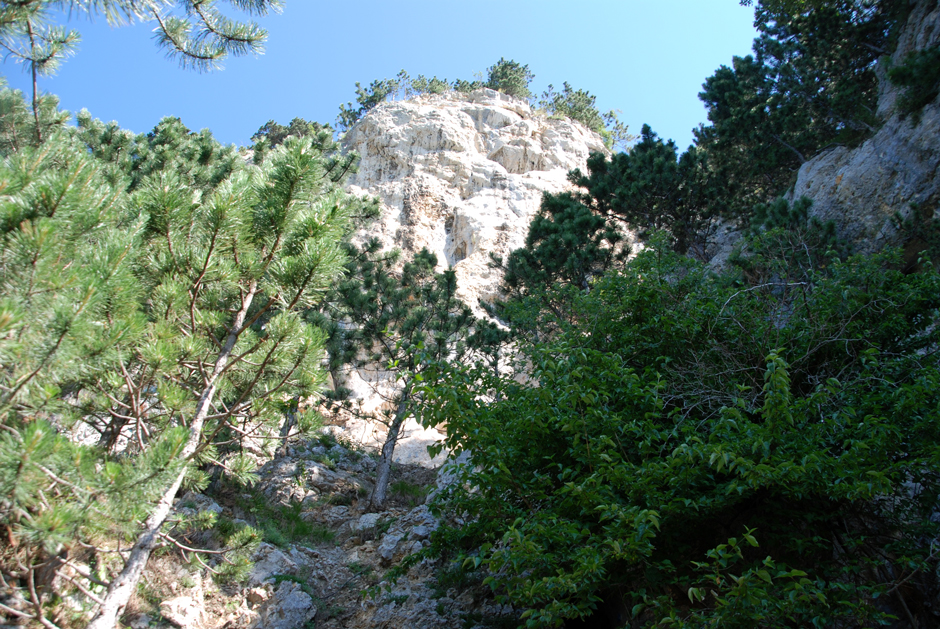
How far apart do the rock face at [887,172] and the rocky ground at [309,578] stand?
29.8ft

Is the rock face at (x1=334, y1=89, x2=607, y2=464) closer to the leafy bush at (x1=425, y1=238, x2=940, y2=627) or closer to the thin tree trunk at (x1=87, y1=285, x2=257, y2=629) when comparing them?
the leafy bush at (x1=425, y1=238, x2=940, y2=627)

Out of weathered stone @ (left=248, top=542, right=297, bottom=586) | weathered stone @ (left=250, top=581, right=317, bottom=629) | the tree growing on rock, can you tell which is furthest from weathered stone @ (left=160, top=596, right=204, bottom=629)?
the tree growing on rock

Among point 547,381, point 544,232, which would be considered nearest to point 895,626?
point 547,381

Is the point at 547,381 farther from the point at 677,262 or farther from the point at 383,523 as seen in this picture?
the point at 383,523

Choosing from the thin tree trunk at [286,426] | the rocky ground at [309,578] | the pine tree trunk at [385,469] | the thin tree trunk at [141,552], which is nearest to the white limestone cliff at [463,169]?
the pine tree trunk at [385,469]

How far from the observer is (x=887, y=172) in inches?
419

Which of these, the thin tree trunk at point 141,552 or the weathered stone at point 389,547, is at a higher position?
the weathered stone at point 389,547

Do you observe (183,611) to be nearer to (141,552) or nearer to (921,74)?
(141,552)

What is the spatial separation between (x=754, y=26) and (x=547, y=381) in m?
15.1

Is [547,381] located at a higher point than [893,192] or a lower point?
lower

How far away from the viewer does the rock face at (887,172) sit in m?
9.84

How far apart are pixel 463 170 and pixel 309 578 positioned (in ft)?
78.2

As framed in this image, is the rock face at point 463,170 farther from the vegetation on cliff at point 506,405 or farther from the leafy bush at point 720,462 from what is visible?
the vegetation on cliff at point 506,405

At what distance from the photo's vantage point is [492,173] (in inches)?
1121
